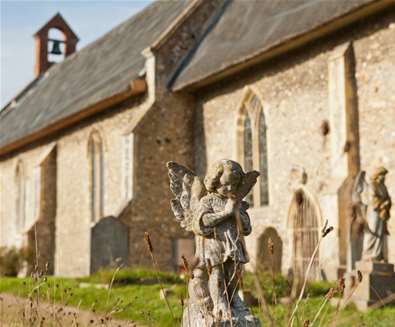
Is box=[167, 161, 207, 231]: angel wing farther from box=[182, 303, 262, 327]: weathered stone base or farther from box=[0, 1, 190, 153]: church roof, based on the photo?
box=[0, 1, 190, 153]: church roof

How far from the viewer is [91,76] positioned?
25000 mm

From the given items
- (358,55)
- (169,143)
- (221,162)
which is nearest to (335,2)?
(358,55)

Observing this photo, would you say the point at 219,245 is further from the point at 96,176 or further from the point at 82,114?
the point at 96,176

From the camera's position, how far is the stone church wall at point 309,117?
13488 mm

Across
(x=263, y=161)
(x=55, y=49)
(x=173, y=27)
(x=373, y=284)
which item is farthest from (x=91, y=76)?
(x=373, y=284)

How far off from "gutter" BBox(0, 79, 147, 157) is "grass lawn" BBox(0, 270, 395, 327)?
244 inches

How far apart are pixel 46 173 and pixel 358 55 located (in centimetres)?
1401

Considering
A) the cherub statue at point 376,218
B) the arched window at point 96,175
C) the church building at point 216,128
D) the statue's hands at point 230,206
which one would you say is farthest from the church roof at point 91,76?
the statue's hands at point 230,206

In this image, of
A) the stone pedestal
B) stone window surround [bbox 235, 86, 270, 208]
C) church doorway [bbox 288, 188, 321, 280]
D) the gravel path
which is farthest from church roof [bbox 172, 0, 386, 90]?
the gravel path

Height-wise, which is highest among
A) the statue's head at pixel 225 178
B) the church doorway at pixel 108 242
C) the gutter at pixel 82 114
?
the gutter at pixel 82 114

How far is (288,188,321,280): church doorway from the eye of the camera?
1505cm

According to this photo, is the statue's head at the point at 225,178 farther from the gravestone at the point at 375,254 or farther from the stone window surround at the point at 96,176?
the stone window surround at the point at 96,176

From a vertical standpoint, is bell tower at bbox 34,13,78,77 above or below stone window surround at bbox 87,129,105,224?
above

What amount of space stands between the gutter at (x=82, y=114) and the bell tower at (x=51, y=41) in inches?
349
